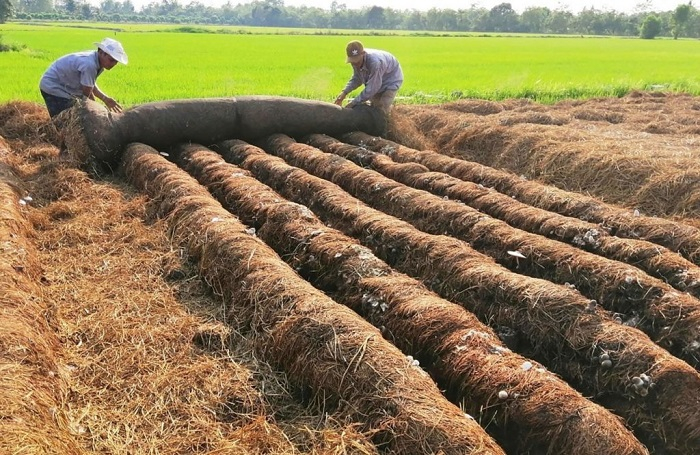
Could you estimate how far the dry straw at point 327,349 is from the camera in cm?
353

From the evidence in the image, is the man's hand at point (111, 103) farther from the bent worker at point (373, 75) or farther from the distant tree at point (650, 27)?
the distant tree at point (650, 27)

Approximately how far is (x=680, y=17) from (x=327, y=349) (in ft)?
327

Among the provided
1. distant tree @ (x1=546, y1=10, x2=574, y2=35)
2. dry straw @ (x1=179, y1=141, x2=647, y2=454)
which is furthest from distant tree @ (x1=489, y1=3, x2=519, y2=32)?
dry straw @ (x1=179, y1=141, x2=647, y2=454)

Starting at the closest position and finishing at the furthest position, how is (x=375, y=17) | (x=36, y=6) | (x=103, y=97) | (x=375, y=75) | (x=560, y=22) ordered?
(x=103, y=97)
(x=375, y=75)
(x=560, y=22)
(x=375, y=17)
(x=36, y=6)

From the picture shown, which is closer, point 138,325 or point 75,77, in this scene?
point 138,325

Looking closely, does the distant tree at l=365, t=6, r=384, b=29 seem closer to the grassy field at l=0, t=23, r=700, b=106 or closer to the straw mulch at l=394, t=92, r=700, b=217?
the grassy field at l=0, t=23, r=700, b=106

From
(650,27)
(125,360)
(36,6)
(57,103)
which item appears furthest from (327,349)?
(36,6)

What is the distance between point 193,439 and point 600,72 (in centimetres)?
2753

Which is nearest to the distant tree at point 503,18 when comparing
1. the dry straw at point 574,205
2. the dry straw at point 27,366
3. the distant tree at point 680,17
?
the distant tree at point 680,17

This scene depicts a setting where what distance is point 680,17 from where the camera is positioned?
8662cm

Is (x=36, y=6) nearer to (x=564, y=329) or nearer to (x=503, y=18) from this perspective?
(x=503, y=18)

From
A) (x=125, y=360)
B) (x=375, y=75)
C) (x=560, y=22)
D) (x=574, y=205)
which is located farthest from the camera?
(x=560, y=22)

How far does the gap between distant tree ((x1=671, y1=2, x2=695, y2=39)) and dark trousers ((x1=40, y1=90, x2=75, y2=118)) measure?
93148 millimetres

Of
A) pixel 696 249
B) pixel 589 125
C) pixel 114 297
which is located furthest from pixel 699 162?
pixel 114 297
